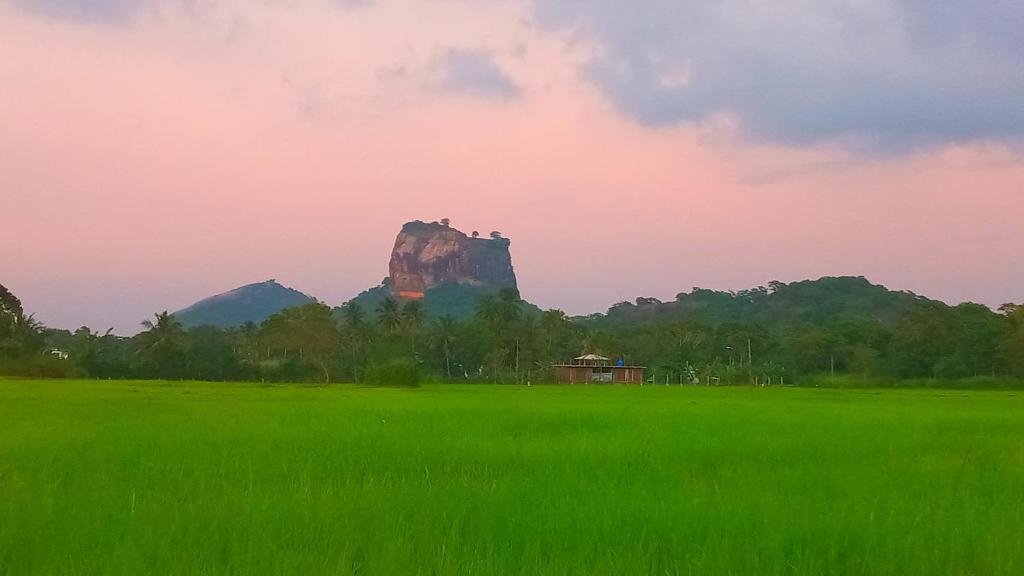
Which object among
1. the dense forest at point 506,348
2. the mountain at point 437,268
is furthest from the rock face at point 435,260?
the dense forest at point 506,348

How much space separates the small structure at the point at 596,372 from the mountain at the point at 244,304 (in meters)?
101

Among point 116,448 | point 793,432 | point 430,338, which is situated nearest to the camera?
point 116,448

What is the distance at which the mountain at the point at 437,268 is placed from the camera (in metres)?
126

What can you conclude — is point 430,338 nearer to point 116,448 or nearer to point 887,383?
point 887,383

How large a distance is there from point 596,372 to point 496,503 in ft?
173

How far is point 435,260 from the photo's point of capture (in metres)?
129

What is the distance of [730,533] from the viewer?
11.6 ft

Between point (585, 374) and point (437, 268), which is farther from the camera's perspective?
point (437, 268)

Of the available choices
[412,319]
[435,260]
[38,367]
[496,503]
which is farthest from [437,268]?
[496,503]

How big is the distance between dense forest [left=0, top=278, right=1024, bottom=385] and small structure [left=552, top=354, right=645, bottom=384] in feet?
4.84

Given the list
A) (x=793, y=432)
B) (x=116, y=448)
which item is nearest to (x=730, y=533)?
(x=116, y=448)

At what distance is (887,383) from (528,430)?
125ft

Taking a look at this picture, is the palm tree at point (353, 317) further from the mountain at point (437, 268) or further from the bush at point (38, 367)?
the mountain at point (437, 268)

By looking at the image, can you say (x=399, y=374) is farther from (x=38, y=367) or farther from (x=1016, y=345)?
(x=1016, y=345)
